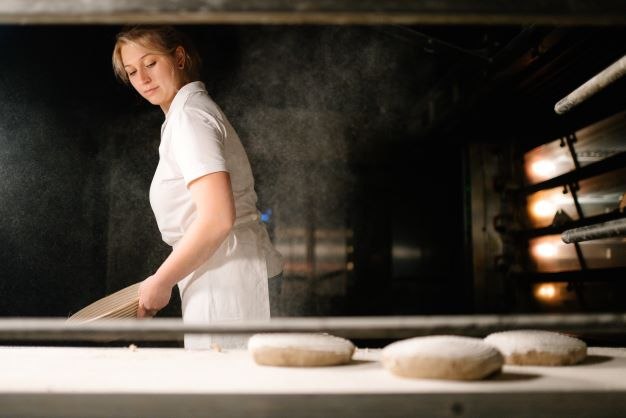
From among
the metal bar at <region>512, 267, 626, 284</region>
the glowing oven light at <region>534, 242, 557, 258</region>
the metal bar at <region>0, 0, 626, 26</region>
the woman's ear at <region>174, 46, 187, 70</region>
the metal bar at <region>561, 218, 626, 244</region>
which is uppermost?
→ the woman's ear at <region>174, 46, 187, 70</region>

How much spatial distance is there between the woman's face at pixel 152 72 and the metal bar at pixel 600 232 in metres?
1.26

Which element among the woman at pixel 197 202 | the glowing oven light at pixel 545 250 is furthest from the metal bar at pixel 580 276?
the woman at pixel 197 202

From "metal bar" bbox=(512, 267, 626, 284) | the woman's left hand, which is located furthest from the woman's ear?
"metal bar" bbox=(512, 267, 626, 284)

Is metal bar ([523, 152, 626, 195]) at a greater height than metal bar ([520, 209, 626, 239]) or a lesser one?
greater

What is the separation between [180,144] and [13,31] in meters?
2.48

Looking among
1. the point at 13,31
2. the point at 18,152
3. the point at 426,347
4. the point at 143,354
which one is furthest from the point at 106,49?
the point at 426,347

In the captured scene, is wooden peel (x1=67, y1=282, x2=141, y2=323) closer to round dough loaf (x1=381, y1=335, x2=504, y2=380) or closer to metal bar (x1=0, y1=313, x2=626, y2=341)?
metal bar (x1=0, y1=313, x2=626, y2=341)

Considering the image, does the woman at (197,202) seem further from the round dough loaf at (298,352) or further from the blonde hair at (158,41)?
the round dough loaf at (298,352)

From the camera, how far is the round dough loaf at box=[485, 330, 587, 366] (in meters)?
0.77

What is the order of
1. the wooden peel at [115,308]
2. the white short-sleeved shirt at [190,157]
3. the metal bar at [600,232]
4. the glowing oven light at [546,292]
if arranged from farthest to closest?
1. the glowing oven light at [546,292]
2. the white short-sleeved shirt at [190,157]
3. the wooden peel at [115,308]
4. the metal bar at [600,232]

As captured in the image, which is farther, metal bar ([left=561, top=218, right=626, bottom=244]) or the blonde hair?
the blonde hair

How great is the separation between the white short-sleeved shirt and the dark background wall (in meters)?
2.18

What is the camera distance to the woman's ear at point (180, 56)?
5.58ft

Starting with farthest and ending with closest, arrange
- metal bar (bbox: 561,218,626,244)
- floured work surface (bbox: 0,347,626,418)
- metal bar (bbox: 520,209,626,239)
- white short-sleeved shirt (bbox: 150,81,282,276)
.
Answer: metal bar (bbox: 520,209,626,239)
white short-sleeved shirt (bbox: 150,81,282,276)
metal bar (bbox: 561,218,626,244)
floured work surface (bbox: 0,347,626,418)
